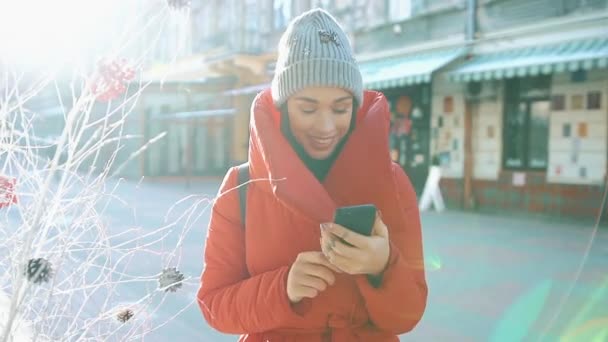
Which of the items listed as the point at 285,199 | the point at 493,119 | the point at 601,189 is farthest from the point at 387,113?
the point at 493,119

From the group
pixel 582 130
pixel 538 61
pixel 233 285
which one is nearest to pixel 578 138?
pixel 582 130

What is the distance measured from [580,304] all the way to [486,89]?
7.56m

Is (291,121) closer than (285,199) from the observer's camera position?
No

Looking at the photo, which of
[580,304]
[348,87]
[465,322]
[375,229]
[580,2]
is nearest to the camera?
[375,229]

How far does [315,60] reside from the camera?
1346 mm

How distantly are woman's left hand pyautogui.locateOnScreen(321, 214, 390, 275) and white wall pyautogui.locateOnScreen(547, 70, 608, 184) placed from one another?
34.6ft

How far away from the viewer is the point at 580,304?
531 centimetres

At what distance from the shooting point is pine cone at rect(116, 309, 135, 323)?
1.22 meters

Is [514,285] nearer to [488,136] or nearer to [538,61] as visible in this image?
[538,61]

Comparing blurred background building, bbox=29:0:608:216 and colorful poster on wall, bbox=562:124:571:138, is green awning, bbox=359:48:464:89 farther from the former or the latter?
colorful poster on wall, bbox=562:124:571:138

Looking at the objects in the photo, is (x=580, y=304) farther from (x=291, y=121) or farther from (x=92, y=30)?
(x=92, y=30)

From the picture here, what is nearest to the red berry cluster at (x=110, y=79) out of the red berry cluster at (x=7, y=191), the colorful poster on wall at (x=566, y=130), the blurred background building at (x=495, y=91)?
the red berry cluster at (x=7, y=191)

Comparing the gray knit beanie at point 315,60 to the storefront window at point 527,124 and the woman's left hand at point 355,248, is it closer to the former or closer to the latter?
the woman's left hand at point 355,248

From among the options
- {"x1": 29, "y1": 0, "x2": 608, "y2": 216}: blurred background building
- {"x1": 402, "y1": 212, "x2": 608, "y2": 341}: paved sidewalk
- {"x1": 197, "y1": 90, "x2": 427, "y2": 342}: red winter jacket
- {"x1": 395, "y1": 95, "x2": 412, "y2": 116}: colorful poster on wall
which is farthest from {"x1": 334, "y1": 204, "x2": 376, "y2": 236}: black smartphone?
{"x1": 395, "y1": 95, "x2": 412, "y2": 116}: colorful poster on wall
